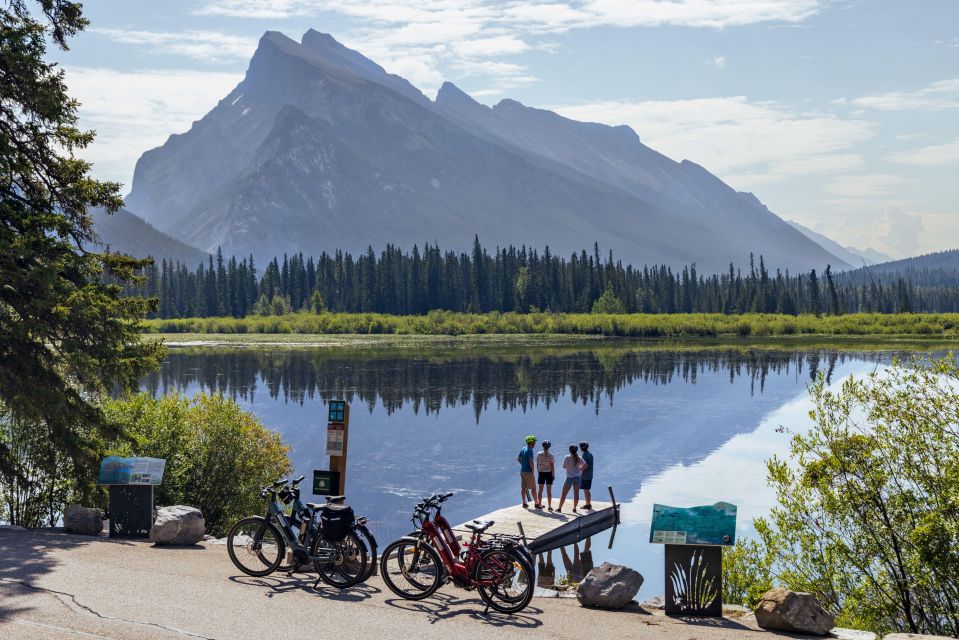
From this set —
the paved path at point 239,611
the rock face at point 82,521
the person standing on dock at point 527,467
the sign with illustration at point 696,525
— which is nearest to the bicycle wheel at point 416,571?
the paved path at point 239,611

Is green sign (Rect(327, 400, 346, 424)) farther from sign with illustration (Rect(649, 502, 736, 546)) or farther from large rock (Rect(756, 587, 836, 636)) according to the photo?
large rock (Rect(756, 587, 836, 636))

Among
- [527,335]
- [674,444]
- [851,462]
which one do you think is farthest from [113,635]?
[527,335]

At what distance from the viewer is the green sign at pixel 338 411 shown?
54.6ft

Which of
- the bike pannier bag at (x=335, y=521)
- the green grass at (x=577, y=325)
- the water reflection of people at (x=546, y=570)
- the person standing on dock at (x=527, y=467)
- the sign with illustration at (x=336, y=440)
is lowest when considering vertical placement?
the water reflection of people at (x=546, y=570)

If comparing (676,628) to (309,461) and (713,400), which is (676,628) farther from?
(713,400)

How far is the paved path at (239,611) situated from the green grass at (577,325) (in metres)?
128

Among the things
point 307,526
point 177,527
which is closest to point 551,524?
point 177,527

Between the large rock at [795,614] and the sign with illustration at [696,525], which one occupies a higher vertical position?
the sign with illustration at [696,525]

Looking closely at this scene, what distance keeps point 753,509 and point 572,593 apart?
18112 mm

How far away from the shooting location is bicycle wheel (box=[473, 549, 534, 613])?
13.8m

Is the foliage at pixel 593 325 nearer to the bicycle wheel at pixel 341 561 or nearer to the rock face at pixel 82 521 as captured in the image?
the rock face at pixel 82 521

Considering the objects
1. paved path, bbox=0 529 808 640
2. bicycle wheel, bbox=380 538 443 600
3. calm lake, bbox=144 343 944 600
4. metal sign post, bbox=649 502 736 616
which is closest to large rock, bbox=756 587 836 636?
paved path, bbox=0 529 808 640

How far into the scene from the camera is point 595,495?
117 ft

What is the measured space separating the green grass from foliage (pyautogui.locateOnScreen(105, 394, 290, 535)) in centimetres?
11839
